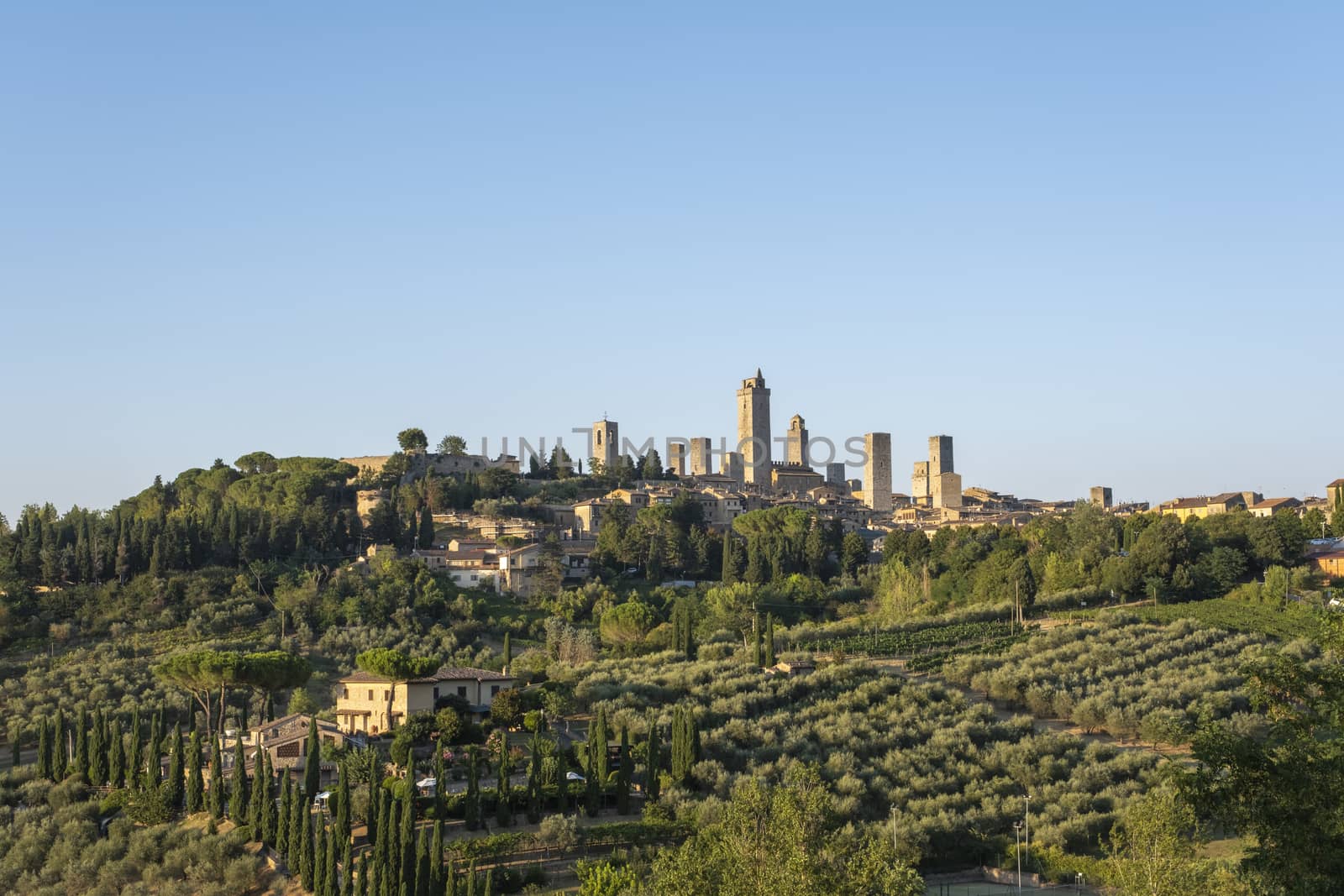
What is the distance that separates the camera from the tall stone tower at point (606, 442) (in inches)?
4850

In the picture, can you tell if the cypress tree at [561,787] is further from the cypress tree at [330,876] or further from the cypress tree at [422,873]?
the cypress tree at [330,876]

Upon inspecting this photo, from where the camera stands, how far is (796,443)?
132 metres

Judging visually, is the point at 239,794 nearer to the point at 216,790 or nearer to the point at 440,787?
the point at 216,790

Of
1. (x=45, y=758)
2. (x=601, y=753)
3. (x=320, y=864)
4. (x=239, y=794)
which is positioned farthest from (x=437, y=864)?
(x=45, y=758)

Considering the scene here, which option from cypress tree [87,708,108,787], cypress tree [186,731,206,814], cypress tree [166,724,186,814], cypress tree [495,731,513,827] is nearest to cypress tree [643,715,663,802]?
cypress tree [495,731,513,827]

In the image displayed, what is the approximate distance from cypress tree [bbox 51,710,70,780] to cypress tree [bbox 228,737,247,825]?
24.8 ft

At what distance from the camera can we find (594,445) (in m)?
124

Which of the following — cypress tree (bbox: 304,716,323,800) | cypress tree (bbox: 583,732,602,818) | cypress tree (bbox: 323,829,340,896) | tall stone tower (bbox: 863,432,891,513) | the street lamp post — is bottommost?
the street lamp post

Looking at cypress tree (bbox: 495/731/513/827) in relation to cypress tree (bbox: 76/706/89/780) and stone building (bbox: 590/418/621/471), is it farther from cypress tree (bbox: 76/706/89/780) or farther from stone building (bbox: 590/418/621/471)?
stone building (bbox: 590/418/621/471)

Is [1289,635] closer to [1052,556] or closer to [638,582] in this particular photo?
[1052,556]

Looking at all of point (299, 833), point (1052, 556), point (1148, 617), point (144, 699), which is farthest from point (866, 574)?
point (299, 833)

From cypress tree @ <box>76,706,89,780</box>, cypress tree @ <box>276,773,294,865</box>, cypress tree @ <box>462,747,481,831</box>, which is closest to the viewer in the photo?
cypress tree @ <box>276,773,294,865</box>

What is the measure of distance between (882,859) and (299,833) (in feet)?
51.7

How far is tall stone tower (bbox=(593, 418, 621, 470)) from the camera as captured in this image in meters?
123
